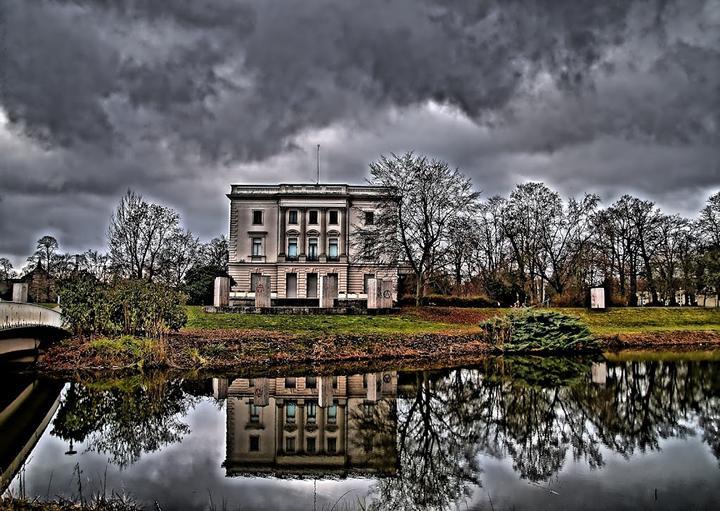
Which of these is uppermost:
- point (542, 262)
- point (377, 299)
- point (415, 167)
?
point (415, 167)

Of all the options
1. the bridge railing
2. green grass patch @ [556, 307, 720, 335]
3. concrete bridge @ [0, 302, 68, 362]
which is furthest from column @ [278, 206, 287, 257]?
the bridge railing

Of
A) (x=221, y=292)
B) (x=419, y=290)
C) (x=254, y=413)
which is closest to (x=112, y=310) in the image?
(x=254, y=413)

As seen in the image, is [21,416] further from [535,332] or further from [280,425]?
[535,332]

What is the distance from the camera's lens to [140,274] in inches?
1631

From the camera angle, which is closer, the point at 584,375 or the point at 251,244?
the point at 584,375

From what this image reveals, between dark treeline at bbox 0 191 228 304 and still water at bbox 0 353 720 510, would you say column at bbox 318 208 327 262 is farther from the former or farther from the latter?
still water at bbox 0 353 720 510

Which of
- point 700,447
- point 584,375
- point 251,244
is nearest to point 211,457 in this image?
point 700,447

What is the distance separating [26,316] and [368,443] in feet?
34.0

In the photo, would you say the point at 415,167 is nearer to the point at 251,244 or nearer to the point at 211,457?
the point at 251,244

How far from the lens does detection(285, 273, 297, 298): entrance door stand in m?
50.3

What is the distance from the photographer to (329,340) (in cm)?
2005

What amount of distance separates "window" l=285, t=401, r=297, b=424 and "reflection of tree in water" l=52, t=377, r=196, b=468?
65.4 inches

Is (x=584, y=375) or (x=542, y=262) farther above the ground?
(x=542, y=262)

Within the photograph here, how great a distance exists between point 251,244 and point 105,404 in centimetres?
4063
